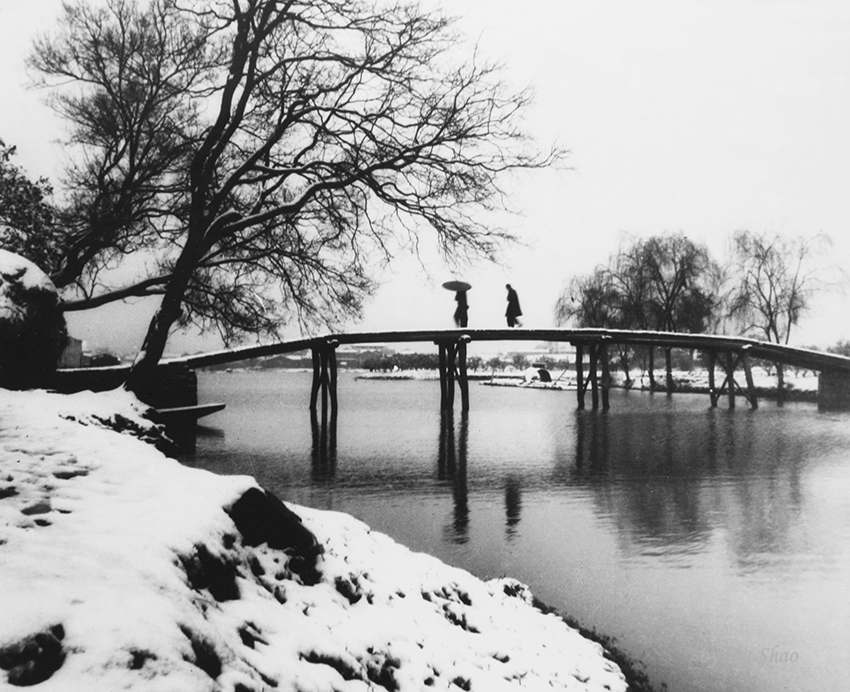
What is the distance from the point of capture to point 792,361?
30062 mm

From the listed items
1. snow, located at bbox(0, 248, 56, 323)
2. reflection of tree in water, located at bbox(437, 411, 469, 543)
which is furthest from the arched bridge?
snow, located at bbox(0, 248, 56, 323)

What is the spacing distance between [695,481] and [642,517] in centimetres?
342

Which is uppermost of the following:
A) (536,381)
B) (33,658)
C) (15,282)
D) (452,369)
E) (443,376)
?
(15,282)

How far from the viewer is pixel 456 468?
44.5ft

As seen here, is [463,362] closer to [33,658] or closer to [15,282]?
[15,282]

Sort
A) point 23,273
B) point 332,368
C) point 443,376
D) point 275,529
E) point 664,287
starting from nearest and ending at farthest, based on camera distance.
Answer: point 275,529, point 23,273, point 332,368, point 443,376, point 664,287

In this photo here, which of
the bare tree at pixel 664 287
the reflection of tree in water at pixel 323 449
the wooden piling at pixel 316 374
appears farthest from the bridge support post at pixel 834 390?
the reflection of tree in water at pixel 323 449

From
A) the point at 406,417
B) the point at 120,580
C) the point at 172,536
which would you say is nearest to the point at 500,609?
the point at 172,536

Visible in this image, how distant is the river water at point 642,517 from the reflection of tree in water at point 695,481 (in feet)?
0.15

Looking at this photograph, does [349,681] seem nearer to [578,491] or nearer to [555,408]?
[578,491]

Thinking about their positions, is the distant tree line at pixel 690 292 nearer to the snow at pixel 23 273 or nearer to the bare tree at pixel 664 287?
the bare tree at pixel 664 287

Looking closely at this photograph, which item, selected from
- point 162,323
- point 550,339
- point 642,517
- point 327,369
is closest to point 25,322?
point 162,323

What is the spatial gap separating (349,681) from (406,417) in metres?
22.7

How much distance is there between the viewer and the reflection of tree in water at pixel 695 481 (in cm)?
829
